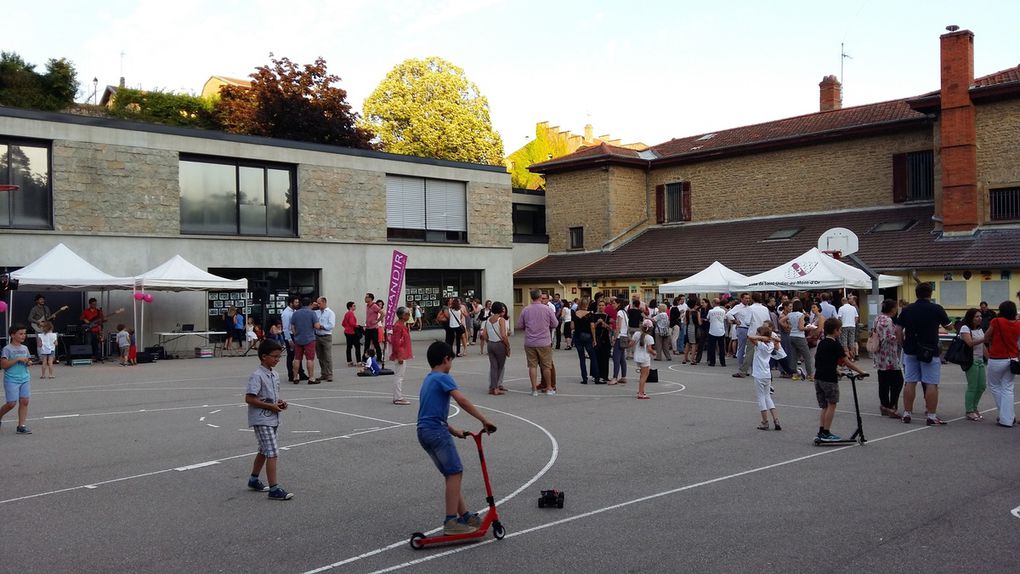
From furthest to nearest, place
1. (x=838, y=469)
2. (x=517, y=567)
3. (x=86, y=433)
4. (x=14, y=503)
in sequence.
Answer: (x=86, y=433), (x=838, y=469), (x=14, y=503), (x=517, y=567)

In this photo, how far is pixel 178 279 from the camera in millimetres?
24172

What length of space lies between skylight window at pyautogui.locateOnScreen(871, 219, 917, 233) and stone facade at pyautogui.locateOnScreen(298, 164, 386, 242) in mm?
18721

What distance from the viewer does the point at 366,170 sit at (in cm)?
3212

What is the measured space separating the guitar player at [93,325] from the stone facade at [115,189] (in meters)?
2.76

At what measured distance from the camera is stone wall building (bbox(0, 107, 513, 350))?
987 inches

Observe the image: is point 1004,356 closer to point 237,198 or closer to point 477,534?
point 477,534

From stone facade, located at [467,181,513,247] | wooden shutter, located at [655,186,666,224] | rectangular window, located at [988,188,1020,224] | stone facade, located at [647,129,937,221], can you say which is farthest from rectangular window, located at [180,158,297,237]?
rectangular window, located at [988,188,1020,224]

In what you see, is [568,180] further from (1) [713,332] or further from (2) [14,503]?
(2) [14,503]

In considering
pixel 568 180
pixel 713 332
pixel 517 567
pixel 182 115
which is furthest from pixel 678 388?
pixel 182 115

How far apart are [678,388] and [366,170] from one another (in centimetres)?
1891

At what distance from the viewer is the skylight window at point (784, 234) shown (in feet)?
113

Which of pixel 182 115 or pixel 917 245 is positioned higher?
pixel 182 115

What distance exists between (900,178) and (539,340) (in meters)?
23.7

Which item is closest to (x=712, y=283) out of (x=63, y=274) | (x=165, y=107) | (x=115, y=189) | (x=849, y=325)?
(x=849, y=325)
